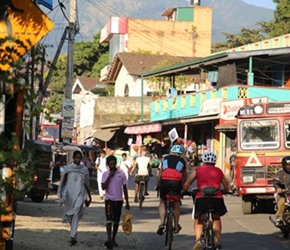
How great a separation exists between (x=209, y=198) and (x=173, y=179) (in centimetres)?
288

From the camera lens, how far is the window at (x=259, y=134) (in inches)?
898

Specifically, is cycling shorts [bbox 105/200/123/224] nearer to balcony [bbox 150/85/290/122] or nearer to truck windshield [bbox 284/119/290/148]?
truck windshield [bbox 284/119/290/148]

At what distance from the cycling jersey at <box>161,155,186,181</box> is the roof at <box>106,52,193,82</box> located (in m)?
51.1

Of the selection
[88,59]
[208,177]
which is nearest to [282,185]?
[208,177]

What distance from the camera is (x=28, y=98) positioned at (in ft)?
23.5

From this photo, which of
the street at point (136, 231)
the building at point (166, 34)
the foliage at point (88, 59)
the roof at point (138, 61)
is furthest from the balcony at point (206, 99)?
the foliage at point (88, 59)

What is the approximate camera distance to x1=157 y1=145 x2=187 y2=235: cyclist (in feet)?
51.3

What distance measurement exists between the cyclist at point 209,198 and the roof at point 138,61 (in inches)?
2115

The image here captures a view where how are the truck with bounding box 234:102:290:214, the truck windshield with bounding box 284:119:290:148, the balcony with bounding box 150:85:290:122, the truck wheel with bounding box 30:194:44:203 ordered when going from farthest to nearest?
the balcony with bounding box 150:85:290:122 < the truck wheel with bounding box 30:194:44:203 < the truck windshield with bounding box 284:119:290:148 < the truck with bounding box 234:102:290:214

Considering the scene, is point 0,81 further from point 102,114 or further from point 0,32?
point 102,114

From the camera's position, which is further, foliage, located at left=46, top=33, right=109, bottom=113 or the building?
foliage, located at left=46, top=33, right=109, bottom=113

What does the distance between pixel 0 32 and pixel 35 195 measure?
1869 centimetres

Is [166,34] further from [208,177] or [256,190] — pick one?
[208,177]

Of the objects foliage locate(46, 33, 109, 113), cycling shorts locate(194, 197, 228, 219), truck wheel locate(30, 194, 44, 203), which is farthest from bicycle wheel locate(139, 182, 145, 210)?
foliage locate(46, 33, 109, 113)
